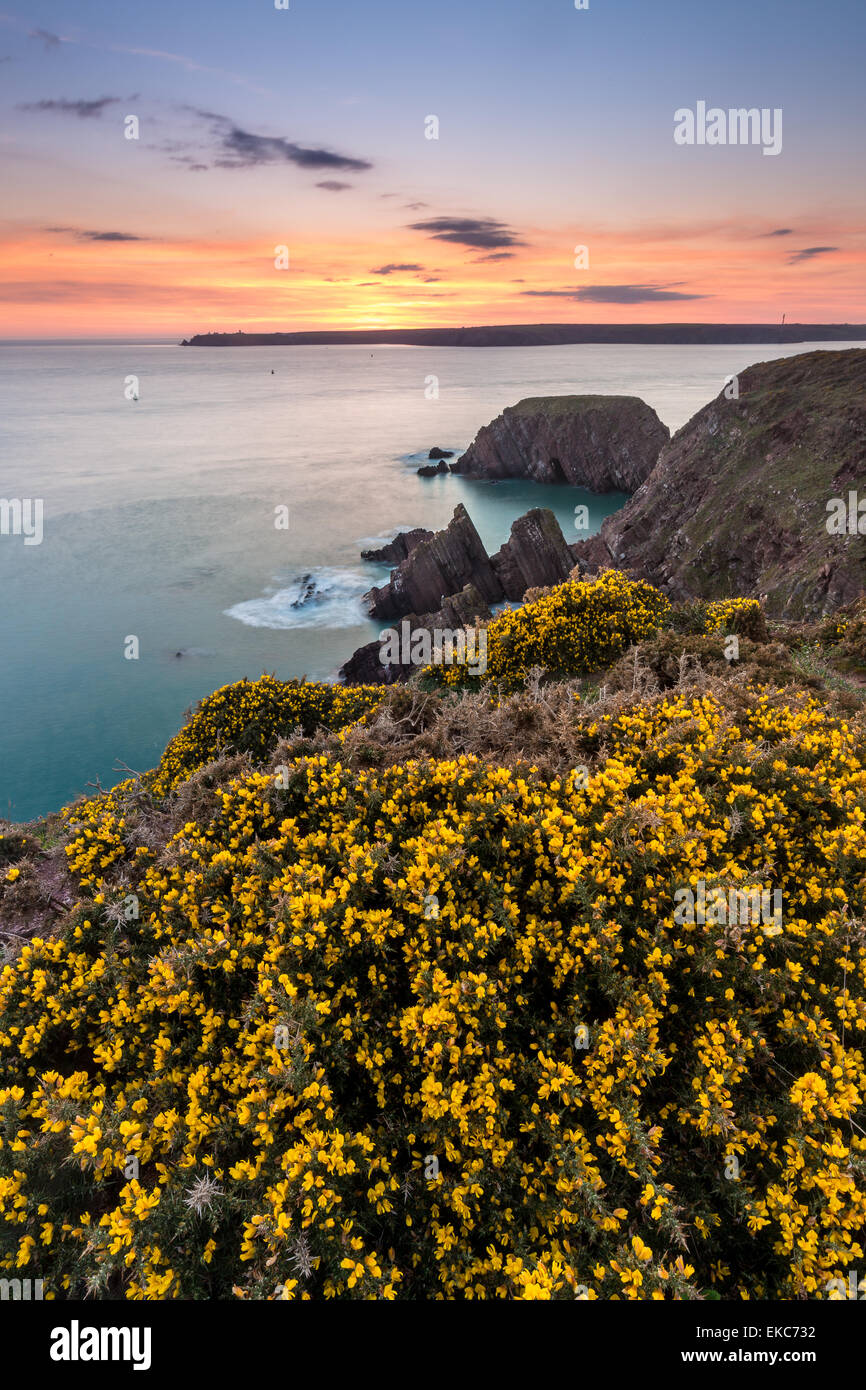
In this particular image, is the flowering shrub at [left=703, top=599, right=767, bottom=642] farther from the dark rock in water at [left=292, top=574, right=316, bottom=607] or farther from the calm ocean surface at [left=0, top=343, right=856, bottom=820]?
the dark rock in water at [left=292, top=574, right=316, bottom=607]

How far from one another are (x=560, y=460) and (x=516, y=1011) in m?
146

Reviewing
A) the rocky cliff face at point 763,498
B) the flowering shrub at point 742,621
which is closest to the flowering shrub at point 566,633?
the flowering shrub at point 742,621

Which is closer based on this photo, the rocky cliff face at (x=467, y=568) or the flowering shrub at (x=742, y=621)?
the flowering shrub at (x=742, y=621)

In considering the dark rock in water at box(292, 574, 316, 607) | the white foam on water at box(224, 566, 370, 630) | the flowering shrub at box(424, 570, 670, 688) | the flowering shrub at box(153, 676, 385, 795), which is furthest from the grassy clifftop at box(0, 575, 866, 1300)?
the dark rock in water at box(292, 574, 316, 607)

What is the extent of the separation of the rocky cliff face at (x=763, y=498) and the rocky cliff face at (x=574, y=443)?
5398cm

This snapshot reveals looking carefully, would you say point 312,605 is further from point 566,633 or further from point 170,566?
point 566,633

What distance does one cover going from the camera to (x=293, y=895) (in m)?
5.82

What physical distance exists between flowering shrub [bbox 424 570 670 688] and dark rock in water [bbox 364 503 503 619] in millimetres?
47532

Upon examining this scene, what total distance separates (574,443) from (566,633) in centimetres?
13363

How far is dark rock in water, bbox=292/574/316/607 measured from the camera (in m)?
70.6

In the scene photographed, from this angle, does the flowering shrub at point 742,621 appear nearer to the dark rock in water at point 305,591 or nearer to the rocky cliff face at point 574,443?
the dark rock in water at point 305,591

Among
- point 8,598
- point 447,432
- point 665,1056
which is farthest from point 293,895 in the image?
point 447,432

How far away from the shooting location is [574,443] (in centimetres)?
13638

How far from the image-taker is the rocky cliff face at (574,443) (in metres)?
128
